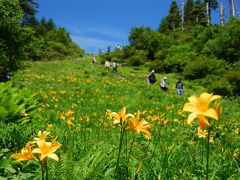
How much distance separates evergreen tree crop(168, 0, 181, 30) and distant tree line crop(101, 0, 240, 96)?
13684 millimetres

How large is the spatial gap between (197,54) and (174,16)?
30595 mm

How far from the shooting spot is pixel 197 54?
37.3 meters

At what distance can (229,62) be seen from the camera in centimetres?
3453

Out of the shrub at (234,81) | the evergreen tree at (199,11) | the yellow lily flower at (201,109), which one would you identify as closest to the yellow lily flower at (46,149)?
the yellow lily flower at (201,109)

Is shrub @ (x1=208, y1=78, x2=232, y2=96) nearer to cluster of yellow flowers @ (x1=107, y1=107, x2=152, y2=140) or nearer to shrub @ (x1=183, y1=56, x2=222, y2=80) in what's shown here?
shrub @ (x1=183, y1=56, x2=222, y2=80)

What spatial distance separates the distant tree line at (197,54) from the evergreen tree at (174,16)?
1368 cm

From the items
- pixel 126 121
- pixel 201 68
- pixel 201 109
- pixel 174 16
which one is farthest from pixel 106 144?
pixel 174 16

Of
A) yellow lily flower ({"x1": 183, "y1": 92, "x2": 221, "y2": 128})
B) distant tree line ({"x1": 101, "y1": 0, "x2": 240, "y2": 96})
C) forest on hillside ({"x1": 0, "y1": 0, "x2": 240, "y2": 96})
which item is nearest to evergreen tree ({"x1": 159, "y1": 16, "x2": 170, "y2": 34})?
forest on hillside ({"x1": 0, "y1": 0, "x2": 240, "y2": 96})

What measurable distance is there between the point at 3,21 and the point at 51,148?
45.1 feet

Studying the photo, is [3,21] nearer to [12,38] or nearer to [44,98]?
[12,38]

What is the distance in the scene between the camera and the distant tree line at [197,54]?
28.6 m

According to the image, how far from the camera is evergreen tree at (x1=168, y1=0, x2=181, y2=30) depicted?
66125mm

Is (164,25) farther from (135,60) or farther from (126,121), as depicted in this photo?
(126,121)

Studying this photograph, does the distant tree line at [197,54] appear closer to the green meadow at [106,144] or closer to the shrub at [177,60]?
the shrub at [177,60]
